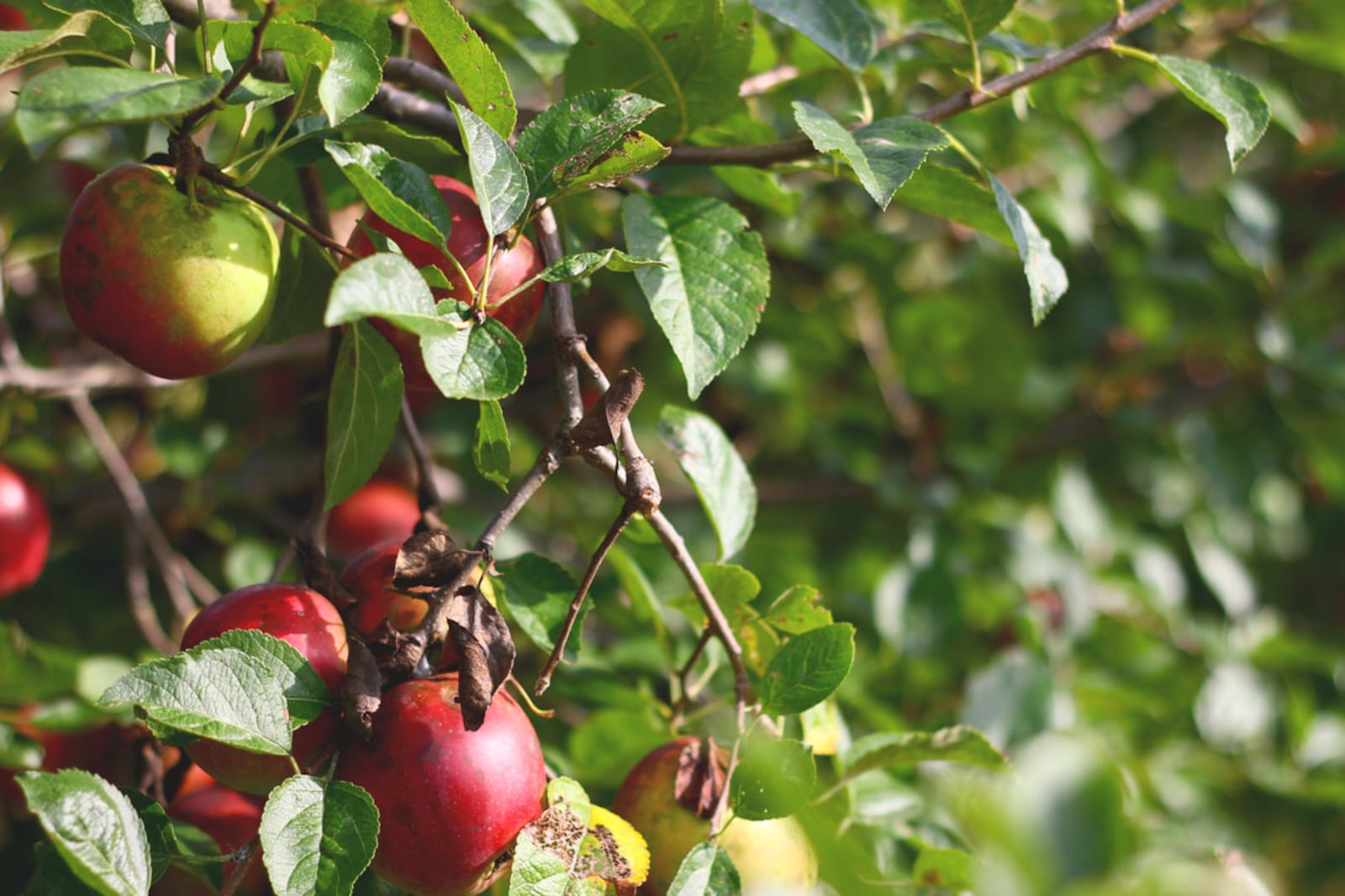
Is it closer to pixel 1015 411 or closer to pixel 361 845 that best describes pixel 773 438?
pixel 1015 411

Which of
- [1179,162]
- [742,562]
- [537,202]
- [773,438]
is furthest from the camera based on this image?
[1179,162]

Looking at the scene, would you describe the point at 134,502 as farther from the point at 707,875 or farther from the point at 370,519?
the point at 707,875

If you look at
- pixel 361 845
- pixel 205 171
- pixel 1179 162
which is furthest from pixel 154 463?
pixel 1179 162

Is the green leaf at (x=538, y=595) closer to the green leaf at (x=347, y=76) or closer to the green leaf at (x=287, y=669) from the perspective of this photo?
the green leaf at (x=287, y=669)

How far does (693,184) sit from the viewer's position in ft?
4.52

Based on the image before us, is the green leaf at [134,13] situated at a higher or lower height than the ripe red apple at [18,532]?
higher

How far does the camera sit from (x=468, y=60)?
0.68 m

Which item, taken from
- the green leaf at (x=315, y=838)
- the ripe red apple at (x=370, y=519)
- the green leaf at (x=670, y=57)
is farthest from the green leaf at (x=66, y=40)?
the ripe red apple at (x=370, y=519)

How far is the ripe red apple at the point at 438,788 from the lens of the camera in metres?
0.63

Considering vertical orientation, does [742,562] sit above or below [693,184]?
below

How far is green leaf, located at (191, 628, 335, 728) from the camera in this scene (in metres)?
0.62

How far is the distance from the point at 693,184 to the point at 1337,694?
1510 millimetres

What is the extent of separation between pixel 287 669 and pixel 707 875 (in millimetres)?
299

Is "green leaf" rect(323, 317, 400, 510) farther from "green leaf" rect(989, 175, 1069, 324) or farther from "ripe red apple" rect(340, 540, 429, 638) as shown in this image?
"green leaf" rect(989, 175, 1069, 324)
